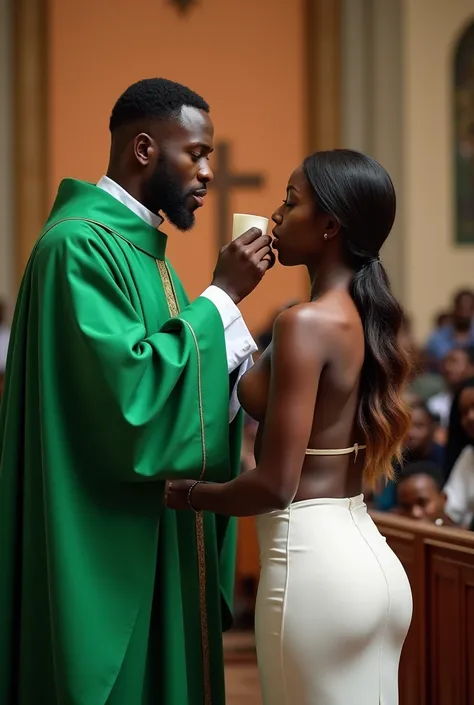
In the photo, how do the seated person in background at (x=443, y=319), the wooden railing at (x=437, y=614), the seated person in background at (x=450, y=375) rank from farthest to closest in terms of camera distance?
the seated person in background at (x=443, y=319) < the seated person in background at (x=450, y=375) < the wooden railing at (x=437, y=614)

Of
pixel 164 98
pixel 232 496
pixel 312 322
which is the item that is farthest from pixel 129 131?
pixel 232 496

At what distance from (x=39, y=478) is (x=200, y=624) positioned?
616mm

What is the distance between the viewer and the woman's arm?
2426 mm

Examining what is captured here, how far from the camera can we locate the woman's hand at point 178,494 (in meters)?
2.68

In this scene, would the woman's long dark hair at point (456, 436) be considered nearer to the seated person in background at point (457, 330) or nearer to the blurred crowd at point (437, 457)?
the blurred crowd at point (437, 457)

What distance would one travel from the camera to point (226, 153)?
11047mm

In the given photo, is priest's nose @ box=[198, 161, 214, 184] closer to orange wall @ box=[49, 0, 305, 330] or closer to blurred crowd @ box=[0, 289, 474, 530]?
blurred crowd @ box=[0, 289, 474, 530]

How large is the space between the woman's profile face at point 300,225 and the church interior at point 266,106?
24.5 ft

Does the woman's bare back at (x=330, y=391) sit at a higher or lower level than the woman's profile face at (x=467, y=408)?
higher

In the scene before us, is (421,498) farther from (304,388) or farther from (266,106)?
(266,106)

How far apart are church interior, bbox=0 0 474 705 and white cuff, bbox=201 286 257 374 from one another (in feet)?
23.8

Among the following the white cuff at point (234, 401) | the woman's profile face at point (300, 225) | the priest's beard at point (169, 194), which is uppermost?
the priest's beard at point (169, 194)

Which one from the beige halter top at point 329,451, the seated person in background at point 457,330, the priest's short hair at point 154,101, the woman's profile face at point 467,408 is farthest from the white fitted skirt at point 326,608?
the seated person in background at point 457,330

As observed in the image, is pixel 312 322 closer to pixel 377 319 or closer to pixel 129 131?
pixel 377 319
